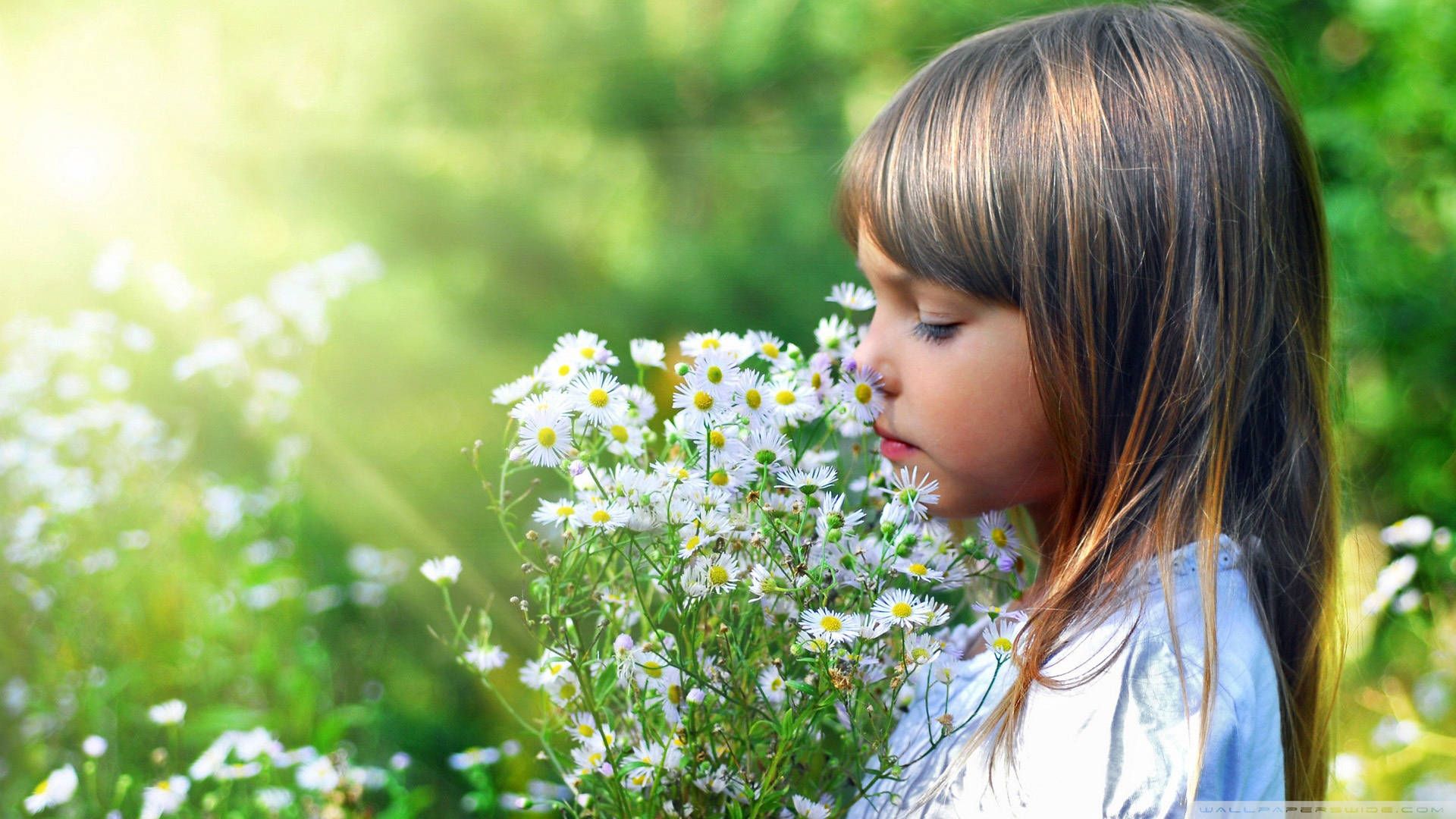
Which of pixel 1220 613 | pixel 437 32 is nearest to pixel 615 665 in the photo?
pixel 1220 613

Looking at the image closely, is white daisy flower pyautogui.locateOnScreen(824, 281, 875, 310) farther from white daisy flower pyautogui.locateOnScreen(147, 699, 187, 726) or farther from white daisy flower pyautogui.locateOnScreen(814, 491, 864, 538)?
white daisy flower pyautogui.locateOnScreen(147, 699, 187, 726)

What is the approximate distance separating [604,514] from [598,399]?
0.07 meters

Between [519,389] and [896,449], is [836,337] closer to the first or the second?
[896,449]

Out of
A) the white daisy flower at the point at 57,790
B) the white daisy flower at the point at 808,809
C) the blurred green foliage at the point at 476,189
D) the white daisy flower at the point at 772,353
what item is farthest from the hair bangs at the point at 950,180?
the blurred green foliage at the point at 476,189

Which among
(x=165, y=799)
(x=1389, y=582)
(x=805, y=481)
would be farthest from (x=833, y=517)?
(x=1389, y=582)

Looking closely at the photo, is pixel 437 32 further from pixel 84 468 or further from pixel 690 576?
pixel 690 576

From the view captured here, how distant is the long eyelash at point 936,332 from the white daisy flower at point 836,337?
0.06m

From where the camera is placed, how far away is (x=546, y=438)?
586mm

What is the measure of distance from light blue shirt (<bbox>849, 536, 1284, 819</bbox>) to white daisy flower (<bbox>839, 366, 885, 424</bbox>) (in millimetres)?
185

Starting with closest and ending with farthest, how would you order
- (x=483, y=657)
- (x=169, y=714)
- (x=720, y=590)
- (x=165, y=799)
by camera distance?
(x=720, y=590)
(x=483, y=657)
(x=165, y=799)
(x=169, y=714)

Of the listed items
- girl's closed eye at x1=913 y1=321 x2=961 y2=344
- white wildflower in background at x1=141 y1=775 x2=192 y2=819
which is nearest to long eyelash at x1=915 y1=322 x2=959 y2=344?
girl's closed eye at x1=913 y1=321 x2=961 y2=344

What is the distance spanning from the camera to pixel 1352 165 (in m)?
2.25

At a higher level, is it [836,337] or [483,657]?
[836,337]

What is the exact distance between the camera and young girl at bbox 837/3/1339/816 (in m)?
0.66
